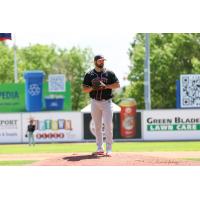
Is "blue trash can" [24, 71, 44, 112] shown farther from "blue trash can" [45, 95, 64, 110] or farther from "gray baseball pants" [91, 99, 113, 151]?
"gray baseball pants" [91, 99, 113, 151]

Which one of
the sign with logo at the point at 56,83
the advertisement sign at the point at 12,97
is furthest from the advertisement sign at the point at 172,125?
the advertisement sign at the point at 12,97

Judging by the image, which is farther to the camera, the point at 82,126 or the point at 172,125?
the point at 82,126

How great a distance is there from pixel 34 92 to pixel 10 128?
179 inches

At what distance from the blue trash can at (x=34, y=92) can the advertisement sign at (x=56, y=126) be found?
12.9 feet

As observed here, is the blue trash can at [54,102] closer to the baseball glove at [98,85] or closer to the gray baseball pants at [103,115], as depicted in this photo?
the gray baseball pants at [103,115]

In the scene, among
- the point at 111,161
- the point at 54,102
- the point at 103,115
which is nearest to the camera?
the point at 111,161

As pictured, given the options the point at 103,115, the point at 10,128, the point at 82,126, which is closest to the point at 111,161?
the point at 103,115

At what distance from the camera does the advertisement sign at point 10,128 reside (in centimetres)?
3944

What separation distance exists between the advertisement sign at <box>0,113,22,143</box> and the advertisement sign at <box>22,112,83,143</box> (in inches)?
13.7

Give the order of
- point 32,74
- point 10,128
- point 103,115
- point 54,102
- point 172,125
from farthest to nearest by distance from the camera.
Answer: point 54,102
point 32,74
point 10,128
point 172,125
point 103,115

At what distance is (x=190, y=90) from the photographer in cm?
3947

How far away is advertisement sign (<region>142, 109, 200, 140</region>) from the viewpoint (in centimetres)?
3831

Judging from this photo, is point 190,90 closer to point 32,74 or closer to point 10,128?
point 32,74

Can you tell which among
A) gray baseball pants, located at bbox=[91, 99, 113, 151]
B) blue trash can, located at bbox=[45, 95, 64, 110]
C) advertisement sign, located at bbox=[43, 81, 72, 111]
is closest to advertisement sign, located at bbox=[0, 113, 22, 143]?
blue trash can, located at bbox=[45, 95, 64, 110]
